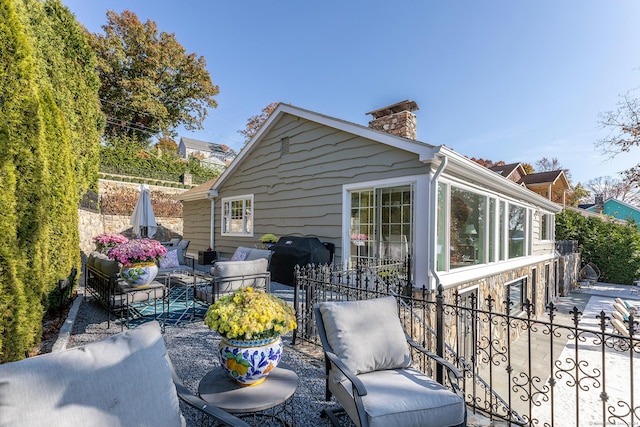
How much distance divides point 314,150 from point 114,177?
42.0 feet

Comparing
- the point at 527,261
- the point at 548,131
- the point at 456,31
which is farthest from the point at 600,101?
the point at 456,31

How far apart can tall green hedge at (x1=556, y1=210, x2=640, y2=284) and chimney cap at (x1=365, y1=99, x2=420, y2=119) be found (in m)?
14.3

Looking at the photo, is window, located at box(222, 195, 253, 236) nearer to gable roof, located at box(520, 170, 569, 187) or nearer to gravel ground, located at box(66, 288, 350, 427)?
gravel ground, located at box(66, 288, 350, 427)

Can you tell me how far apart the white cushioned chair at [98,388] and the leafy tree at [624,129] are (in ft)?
56.6

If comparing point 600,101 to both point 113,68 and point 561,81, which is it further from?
Result: point 113,68

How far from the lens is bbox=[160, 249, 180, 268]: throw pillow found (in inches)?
287

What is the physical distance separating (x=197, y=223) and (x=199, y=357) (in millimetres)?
9429

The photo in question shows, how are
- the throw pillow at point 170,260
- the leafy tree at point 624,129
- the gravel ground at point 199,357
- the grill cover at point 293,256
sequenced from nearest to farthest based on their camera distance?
the gravel ground at point 199,357, the grill cover at point 293,256, the throw pillow at point 170,260, the leafy tree at point 624,129

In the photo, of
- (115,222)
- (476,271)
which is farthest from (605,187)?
(115,222)

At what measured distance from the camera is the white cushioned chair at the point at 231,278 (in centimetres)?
462

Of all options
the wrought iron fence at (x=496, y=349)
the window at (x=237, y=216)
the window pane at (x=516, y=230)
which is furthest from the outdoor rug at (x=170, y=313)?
the window pane at (x=516, y=230)

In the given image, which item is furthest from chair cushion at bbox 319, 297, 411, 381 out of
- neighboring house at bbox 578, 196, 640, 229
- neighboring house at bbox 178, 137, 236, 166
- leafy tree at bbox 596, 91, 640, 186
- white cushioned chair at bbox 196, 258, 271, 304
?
neighboring house at bbox 578, 196, 640, 229

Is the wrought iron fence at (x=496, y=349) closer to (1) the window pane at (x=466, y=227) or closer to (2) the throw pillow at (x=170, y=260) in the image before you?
(1) the window pane at (x=466, y=227)

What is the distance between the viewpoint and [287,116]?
8.33m
